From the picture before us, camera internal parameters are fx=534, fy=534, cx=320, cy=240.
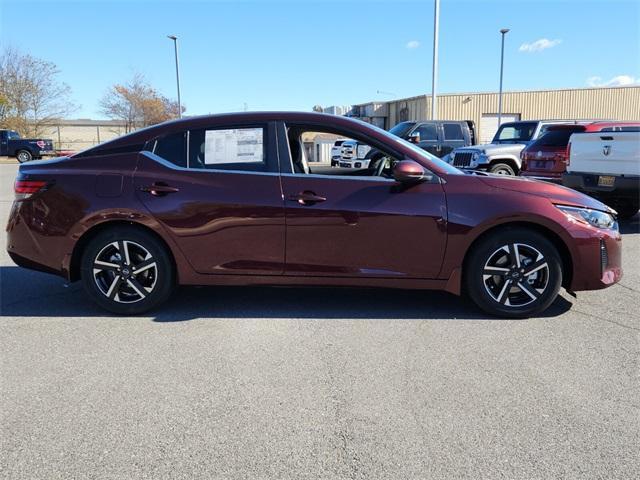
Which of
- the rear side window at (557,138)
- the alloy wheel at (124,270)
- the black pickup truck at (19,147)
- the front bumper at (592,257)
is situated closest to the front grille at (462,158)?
the rear side window at (557,138)

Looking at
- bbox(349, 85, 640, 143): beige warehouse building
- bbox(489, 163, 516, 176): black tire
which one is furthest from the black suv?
bbox(349, 85, 640, 143): beige warehouse building

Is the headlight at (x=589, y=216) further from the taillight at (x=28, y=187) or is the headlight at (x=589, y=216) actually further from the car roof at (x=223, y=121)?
the taillight at (x=28, y=187)

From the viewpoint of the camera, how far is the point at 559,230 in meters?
4.27

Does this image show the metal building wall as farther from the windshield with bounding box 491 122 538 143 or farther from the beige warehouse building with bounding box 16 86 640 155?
the windshield with bounding box 491 122 538 143

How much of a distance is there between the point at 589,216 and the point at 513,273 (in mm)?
788

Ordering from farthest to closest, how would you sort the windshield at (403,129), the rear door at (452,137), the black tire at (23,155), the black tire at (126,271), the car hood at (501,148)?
the black tire at (23,155) → the rear door at (452,137) → the windshield at (403,129) → the car hood at (501,148) → the black tire at (126,271)

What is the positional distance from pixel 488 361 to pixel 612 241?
5.60 feet

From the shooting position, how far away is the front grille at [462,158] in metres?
13.8

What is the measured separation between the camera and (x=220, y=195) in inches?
170

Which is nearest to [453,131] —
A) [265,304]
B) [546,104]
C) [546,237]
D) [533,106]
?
[546,237]

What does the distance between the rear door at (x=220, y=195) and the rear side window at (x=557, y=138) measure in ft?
28.3

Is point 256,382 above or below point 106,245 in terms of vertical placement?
below

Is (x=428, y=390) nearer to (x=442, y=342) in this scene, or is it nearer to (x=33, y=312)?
(x=442, y=342)

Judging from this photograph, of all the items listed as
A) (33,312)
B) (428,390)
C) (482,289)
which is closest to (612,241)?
(482,289)
